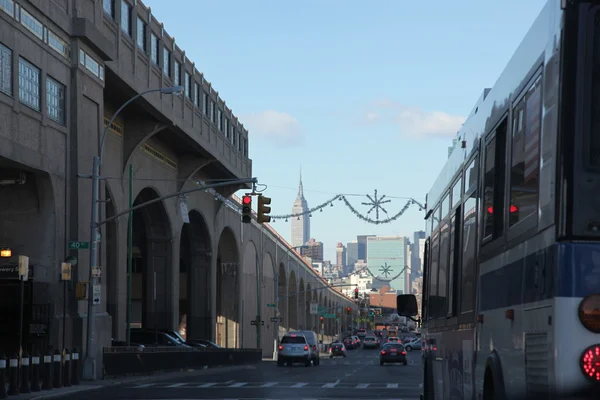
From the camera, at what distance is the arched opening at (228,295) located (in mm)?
77375

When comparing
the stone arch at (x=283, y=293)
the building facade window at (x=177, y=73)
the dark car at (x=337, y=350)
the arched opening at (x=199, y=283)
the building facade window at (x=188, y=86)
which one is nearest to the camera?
the building facade window at (x=177, y=73)

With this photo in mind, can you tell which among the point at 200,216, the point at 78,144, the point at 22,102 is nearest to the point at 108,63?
the point at 78,144

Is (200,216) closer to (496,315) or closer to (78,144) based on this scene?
(78,144)

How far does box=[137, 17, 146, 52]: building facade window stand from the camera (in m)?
47.1

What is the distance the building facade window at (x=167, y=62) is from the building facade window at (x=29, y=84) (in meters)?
17.9

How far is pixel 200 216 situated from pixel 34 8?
3299cm

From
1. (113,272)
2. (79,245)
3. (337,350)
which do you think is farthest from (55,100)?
(337,350)

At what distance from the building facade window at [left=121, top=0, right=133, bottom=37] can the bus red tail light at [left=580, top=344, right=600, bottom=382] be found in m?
40.6

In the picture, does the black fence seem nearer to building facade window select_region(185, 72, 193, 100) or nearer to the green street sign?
the green street sign

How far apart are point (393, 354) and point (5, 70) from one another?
3853 cm

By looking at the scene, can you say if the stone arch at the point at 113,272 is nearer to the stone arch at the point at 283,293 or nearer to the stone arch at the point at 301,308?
the stone arch at the point at 283,293

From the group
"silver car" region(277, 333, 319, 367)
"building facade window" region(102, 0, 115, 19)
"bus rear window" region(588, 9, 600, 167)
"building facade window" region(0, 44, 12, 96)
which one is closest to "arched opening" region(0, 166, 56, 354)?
"building facade window" region(0, 44, 12, 96)

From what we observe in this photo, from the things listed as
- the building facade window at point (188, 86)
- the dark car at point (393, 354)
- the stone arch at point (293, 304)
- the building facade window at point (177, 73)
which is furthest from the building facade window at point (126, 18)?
the stone arch at point (293, 304)

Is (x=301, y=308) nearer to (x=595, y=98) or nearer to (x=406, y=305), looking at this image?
(x=406, y=305)
